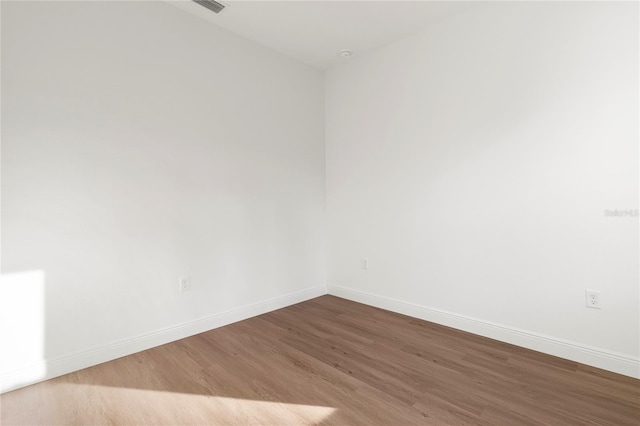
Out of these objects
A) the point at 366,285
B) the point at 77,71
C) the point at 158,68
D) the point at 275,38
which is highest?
the point at 275,38

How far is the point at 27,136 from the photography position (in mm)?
1911

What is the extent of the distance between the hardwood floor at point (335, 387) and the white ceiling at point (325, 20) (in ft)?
8.78

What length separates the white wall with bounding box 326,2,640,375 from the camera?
200 centimetres

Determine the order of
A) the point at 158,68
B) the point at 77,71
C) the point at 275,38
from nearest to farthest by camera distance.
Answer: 1. the point at 77,71
2. the point at 158,68
3. the point at 275,38

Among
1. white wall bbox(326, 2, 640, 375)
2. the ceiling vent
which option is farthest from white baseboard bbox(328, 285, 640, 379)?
the ceiling vent

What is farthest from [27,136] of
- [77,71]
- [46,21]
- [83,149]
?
[46,21]

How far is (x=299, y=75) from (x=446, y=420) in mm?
3331

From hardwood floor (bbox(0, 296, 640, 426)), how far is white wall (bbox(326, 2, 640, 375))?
0.34 m

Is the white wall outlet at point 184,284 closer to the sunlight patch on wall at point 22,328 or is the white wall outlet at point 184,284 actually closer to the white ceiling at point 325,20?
the sunlight patch on wall at point 22,328

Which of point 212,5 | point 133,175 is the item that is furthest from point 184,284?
point 212,5

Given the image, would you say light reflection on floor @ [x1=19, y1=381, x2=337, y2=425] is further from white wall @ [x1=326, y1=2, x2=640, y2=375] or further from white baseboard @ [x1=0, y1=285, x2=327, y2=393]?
white wall @ [x1=326, y1=2, x2=640, y2=375]

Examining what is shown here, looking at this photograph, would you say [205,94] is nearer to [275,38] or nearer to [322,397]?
[275,38]

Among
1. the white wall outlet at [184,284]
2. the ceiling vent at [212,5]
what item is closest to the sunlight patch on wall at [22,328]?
the white wall outlet at [184,284]

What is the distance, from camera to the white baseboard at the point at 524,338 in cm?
200
